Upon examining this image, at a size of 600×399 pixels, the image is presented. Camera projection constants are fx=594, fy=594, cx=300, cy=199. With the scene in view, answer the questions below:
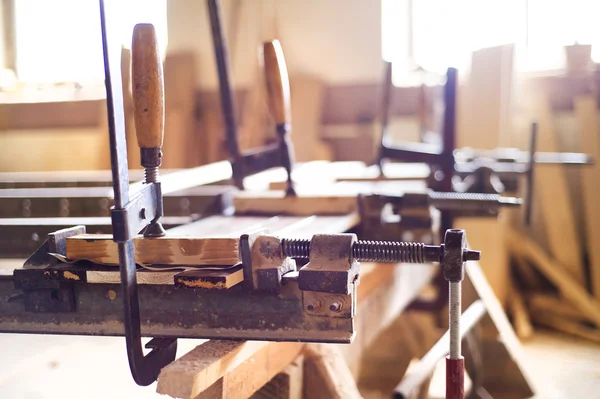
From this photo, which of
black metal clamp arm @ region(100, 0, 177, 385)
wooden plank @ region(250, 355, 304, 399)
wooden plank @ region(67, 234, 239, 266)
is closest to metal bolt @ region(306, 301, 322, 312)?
wooden plank @ region(67, 234, 239, 266)

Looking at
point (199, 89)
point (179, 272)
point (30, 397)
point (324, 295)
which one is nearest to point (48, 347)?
point (30, 397)

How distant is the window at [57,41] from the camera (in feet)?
4.72

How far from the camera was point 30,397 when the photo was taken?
1.04 metres

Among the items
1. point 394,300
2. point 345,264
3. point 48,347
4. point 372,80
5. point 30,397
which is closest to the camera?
point 345,264

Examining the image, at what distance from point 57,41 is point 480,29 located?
3.08 metres

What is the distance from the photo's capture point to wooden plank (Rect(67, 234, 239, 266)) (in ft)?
2.80

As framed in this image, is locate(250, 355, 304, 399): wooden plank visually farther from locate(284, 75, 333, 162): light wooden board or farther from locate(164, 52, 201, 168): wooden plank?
locate(164, 52, 201, 168): wooden plank

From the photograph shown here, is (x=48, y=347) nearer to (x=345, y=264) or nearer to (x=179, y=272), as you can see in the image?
(x=179, y=272)

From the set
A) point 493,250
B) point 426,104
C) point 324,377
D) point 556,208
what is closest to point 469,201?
point 324,377

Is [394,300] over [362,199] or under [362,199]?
under

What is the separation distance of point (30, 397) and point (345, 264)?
2.08 ft

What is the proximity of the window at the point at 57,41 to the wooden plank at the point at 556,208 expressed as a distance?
2.81 metres

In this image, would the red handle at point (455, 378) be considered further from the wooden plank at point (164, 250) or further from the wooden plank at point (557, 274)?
the wooden plank at point (557, 274)

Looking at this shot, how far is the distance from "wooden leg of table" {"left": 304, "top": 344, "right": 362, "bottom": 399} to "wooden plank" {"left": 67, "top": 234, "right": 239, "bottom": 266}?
40cm
